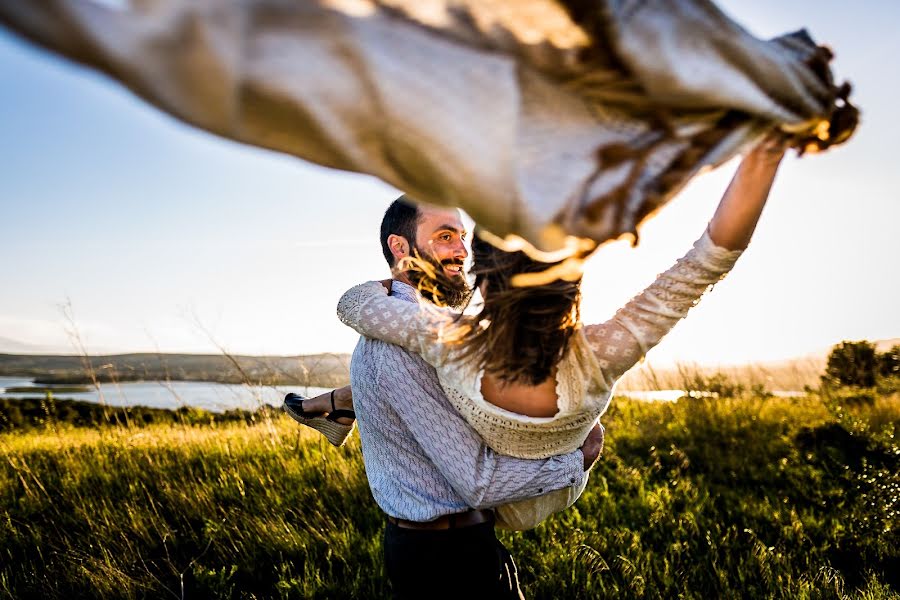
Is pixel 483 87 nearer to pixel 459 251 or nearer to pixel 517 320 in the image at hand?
pixel 517 320

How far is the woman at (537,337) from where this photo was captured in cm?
144

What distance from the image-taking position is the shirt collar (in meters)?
2.10

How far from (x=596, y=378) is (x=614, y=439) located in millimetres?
4204

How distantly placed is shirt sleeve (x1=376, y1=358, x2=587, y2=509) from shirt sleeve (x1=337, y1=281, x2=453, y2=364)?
0.49 ft

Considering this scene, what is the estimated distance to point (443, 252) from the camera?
236cm

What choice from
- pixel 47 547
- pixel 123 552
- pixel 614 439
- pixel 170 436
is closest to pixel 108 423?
pixel 170 436

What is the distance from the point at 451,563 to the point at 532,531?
6.47 ft

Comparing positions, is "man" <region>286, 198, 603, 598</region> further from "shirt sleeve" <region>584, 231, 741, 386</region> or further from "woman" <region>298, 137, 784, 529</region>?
"shirt sleeve" <region>584, 231, 741, 386</region>

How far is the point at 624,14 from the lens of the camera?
2.53 ft

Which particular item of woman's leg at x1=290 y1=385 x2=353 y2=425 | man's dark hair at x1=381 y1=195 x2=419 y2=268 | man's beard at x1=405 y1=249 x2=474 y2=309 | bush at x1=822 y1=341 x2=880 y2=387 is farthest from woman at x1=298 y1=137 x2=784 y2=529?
bush at x1=822 y1=341 x2=880 y2=387

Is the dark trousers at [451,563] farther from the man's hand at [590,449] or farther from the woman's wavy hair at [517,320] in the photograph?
the woman's wavy hair at [517,320]

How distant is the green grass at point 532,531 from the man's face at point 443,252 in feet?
6.13

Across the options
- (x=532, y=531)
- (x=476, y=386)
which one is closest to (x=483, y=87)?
(x=476, y=386)

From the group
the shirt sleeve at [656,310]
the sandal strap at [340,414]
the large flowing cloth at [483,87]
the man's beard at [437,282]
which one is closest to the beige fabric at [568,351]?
the shirt sleeve at [656,310]
